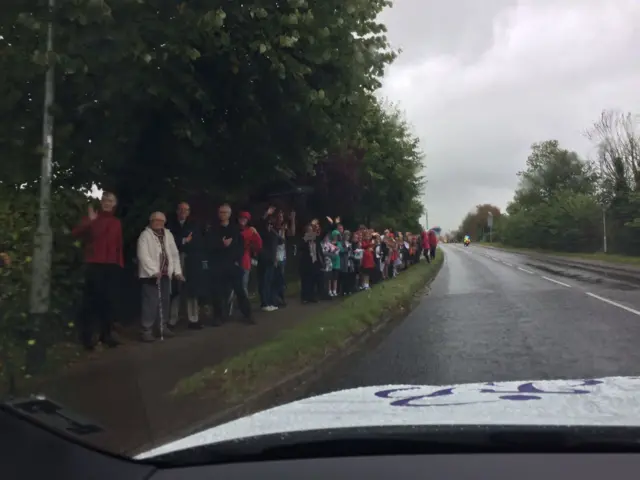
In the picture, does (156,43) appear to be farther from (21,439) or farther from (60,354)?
(21,439)

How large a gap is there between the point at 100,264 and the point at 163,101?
7.50 feet

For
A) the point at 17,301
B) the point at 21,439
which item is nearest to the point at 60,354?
the point at 17,301

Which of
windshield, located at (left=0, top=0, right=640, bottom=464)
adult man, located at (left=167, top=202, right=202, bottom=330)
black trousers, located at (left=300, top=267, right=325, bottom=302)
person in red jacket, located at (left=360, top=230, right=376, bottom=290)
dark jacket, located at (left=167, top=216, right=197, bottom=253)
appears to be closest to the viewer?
windshield, located at (left=0, top=0, right=640, bottom=464)

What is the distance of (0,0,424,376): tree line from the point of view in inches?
285

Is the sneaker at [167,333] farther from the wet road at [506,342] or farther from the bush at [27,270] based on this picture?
the wet road at [506,342]

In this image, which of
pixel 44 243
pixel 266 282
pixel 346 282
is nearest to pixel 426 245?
pixel 346 282

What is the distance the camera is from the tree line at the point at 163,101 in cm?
725

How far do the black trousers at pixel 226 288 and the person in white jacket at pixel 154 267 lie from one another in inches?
45.8

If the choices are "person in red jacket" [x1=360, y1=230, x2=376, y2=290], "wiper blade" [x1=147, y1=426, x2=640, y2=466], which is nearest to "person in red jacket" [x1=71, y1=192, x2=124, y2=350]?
"wiper blade" [x1=147, y1=426, x2=640, y2=466]

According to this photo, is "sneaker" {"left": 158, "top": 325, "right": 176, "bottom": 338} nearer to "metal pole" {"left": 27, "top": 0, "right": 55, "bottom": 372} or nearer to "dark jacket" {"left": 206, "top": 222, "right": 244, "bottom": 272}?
"dark jacket" {"left": 206, "top": 222, "right": 244, "bottom": 272}

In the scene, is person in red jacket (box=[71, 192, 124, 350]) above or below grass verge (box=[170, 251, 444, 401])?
above

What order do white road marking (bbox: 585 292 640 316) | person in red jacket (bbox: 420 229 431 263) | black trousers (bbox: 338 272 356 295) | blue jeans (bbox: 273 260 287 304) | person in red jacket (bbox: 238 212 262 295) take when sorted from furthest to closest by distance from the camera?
person in red jacket (bbox: 420 229 431 263) → black trousers (bbox: 338 272 356 295) → blue jeans (bbox: 273 260 287 304) → white road marking (bbox: 585 292 640 316) → person in red jacket (bbox: 238 212 262 295)

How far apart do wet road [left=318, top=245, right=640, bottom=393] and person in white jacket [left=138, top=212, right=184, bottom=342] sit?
2.86 m

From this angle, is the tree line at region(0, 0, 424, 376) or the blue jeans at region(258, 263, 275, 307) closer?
the tree line at region(0, 0, 424, 376)
